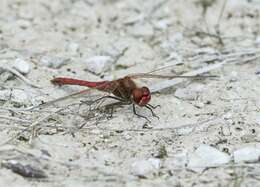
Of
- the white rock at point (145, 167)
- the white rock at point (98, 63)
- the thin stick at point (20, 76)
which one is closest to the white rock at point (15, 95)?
the thin stick at point (20, 76)

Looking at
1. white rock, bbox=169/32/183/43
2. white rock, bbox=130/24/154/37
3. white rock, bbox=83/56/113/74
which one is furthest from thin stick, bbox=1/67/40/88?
white rock, bbox=169/32/183/43

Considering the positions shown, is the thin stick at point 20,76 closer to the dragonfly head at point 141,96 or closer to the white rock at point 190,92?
the dragonfly head at point 141,96

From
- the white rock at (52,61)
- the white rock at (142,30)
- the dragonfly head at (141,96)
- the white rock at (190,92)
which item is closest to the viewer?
the dragonfly head at (141,96)

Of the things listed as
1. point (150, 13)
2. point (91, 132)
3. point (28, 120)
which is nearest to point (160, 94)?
point (91, 132)

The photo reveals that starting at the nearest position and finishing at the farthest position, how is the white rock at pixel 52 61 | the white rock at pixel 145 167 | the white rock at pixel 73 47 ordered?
the white rock at pixel 145 167, the white rock at pixel 52 61, the white rock at pixel 73 47

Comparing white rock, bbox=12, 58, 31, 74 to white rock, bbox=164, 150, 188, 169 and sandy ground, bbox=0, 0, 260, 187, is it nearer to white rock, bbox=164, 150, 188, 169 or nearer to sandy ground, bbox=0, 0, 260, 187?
sandy ground, bbox=0, 0, 260, 187

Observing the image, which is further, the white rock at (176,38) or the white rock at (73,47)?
the white rock at (176,38)

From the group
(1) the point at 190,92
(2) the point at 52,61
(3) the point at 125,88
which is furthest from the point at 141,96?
(2) the point at 52,61
